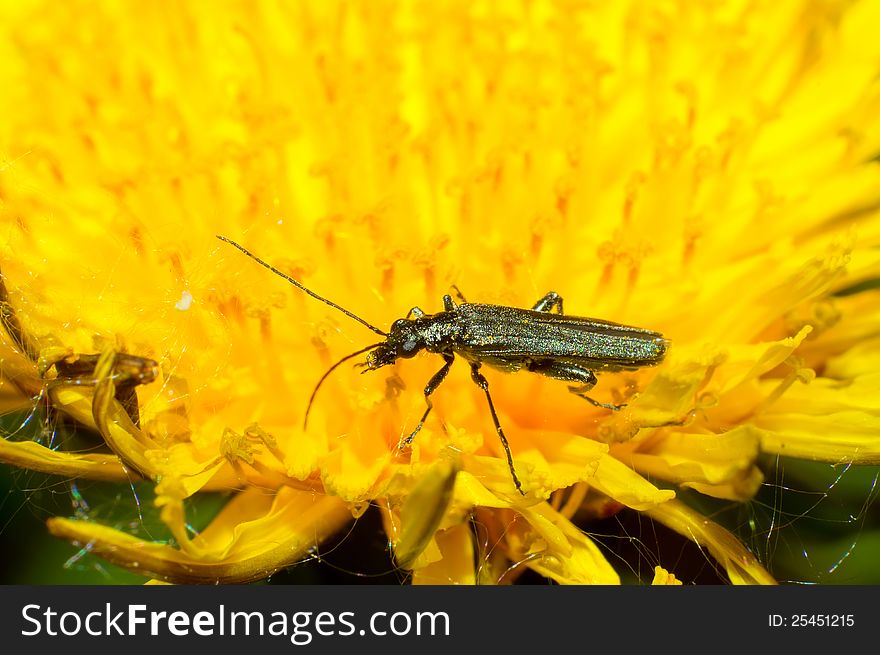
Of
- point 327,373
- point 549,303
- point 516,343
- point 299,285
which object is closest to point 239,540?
point 327,373

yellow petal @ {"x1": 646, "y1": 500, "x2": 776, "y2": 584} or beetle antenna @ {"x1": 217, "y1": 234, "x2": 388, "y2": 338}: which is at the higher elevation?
beetle antenna @ {"x1": 217, "y1": 234, "x2": 388, "y2": 338}

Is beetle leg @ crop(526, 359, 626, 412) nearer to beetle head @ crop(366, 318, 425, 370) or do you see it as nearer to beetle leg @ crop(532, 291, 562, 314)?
beetle leg @ crop(532, 291, 562, 314)

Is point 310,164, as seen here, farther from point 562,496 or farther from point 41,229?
point 562,496

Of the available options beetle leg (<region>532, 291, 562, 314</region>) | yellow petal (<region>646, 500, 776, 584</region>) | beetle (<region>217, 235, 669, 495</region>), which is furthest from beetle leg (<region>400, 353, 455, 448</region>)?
yellow petal (<region>646, 500, 776, 584</region>)

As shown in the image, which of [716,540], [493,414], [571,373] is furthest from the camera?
[571,373]

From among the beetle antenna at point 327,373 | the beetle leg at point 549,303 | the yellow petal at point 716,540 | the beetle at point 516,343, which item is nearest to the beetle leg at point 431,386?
the beetle at point 516,343

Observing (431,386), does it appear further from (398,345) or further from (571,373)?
(571,373)

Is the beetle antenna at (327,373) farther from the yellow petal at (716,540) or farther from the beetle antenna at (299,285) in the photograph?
the yellow petal at (716,540)

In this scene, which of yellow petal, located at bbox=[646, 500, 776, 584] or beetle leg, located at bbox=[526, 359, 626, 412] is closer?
yellow petal, located at bbox=[646, 500, 776, 584]
